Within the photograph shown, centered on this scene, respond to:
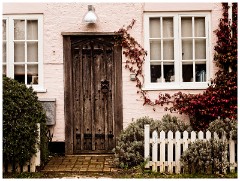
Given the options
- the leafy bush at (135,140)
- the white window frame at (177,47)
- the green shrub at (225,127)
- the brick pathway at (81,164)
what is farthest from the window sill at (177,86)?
the brick pathway at (81,164)

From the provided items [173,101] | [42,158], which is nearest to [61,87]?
[42,158]

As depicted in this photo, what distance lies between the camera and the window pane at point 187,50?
895cm

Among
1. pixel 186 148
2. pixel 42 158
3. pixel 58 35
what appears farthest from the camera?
pixel 58 35

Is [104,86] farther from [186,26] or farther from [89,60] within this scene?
[186,26]

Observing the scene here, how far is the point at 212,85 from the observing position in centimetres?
877

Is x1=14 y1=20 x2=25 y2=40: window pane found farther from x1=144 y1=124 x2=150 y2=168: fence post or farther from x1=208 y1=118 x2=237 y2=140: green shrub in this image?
x1=208 y1=118 x2=237 y2=140: green shrub

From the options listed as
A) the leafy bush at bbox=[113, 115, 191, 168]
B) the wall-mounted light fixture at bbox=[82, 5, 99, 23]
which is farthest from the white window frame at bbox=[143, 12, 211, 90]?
the wall-mounted light fixture at bbox=[82, 5, 99, 23]

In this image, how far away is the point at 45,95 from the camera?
881 centimetres

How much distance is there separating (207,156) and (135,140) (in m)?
1.41

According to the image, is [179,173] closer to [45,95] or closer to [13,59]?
[45,95]

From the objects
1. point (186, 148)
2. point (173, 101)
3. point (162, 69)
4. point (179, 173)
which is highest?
point (162, 69)

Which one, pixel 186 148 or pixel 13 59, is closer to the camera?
pixel 186 148

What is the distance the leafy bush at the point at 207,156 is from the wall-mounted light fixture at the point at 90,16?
334 centimetres

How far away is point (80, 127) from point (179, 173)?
103 inches
